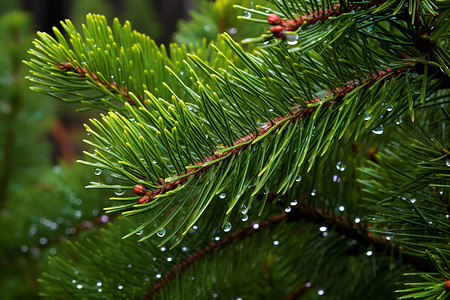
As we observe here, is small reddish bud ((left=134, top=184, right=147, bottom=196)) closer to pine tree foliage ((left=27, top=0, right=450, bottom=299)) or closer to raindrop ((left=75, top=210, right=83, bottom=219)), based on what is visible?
pine tree foliage ((left=27, top=0, right=450, bottom=299))

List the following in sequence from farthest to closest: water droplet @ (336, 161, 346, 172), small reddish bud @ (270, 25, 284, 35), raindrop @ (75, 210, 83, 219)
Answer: raindrop @ (75, 210, 83, 219) → water droplet @ (336, 161, 346, 172) → small reddish bud @ (270, 25, 284, 35)

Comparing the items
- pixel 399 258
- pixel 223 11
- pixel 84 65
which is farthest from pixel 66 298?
pixel 223 11

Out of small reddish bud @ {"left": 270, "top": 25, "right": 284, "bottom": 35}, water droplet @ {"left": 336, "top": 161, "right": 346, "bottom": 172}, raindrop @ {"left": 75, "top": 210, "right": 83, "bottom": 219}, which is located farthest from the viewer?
raindrop @ {"left": 75, "top": 210, "right": 83, "bottom": 219}

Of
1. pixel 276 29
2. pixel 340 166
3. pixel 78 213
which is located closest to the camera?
pixel 276 29

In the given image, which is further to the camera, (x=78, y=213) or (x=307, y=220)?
(x=78, y=213)

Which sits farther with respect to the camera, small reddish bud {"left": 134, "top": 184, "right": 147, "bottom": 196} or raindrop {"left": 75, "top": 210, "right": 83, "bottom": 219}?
raindrop {"left": 75, "top": 210, "right": 83, "bottom": 219}

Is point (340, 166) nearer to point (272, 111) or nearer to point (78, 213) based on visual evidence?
point (272, 111)

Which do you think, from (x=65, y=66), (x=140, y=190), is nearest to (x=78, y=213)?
(x=65, y=66)

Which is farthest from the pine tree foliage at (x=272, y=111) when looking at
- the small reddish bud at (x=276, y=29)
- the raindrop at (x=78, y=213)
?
the raindrop at (x=78, y=213)

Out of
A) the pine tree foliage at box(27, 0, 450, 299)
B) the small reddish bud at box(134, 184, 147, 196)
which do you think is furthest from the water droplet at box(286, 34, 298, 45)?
the small reddish bud at box(134, 184, 147, 196)

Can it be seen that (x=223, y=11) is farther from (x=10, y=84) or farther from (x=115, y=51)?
(x=10, y=84)
